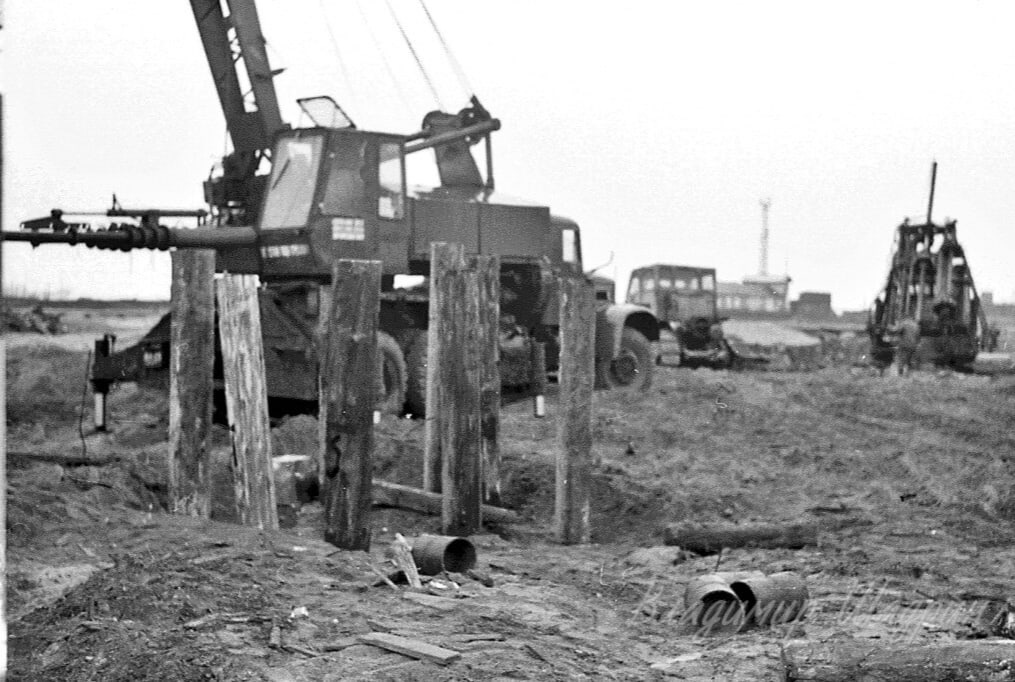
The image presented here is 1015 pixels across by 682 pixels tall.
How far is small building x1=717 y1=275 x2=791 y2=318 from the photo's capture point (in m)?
44.1

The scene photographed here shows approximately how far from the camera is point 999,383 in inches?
773

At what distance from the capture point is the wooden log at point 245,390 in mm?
7645

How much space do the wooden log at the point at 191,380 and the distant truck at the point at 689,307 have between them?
19044mm

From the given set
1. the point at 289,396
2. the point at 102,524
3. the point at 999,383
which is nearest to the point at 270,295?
the point at 289,396

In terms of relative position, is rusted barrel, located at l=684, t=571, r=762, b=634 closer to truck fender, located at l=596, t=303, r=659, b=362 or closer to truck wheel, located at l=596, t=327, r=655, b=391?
truck fender, located at l=596, t=303, r=659, b=362

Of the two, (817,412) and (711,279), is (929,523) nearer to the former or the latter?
(817,412)

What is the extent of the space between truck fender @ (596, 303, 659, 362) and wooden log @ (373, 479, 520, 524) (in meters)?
7.88

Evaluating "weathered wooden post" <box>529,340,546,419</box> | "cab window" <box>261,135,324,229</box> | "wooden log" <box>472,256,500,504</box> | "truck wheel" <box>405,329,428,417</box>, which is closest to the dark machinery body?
"weathered wooden post" <box>529,340,546,419</box>

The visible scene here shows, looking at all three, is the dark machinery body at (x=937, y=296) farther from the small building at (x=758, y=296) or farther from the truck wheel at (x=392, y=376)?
the small building at (x=758, y=296)

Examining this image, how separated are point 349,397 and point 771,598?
2.62 metres

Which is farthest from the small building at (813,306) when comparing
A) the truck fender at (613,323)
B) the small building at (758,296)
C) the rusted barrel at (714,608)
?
the rusted barrel at (714,608)

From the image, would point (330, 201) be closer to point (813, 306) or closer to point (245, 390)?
point (245, 390)

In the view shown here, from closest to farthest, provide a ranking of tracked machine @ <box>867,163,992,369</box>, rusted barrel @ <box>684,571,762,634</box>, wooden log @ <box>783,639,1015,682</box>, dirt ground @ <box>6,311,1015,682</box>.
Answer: wooden log @ <box>783,639,1015,682</box> → dirt ground @ <box>6,311,1015,682</box> → rusted barrel @ <box>684,571,762,634</box> → tracked machine @ <box>867,163,992,369</box>

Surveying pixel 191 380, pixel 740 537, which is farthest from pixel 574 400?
pixel 191 380
